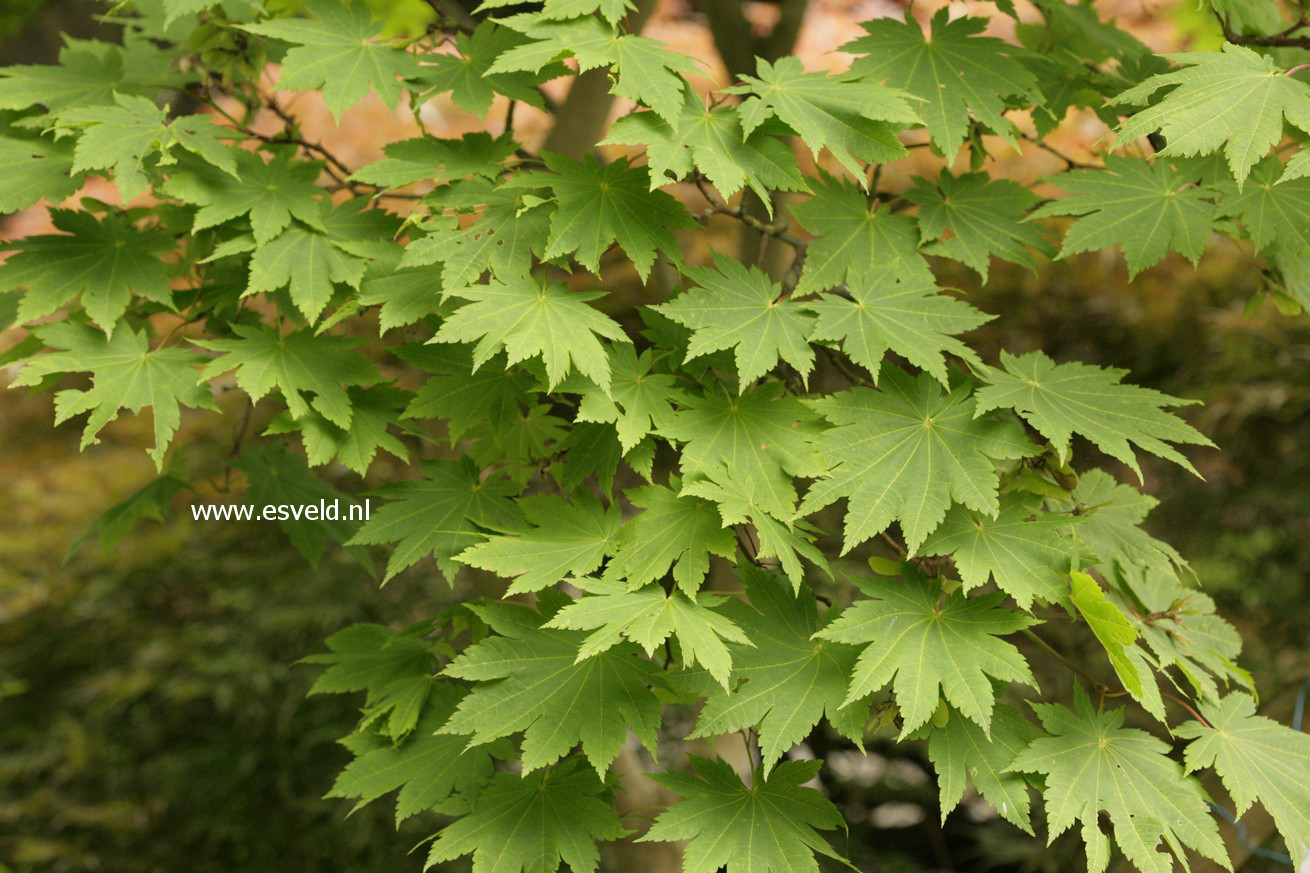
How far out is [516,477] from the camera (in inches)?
56.8

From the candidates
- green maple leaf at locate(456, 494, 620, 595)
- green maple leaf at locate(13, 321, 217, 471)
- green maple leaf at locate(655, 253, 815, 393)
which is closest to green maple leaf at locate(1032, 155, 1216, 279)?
green maple leaf at locate(655, 253, 815, 393)

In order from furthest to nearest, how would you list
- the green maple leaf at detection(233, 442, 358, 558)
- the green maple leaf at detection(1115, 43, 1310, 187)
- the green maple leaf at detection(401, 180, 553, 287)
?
the green maple leaf at detection(233, 442, 358, 558)
the green maple leaf at detection(401, 180, 553, 287)
the green maple leaf at detection(1115, 43, 1310, 187)

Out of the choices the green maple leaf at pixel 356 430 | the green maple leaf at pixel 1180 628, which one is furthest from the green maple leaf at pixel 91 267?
the green maple leaf at pixel 1180 628

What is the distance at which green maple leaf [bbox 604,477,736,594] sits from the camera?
45.1 inches

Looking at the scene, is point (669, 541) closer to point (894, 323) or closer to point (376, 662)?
point (894, 323)

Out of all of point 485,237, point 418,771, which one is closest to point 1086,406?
point 485,237

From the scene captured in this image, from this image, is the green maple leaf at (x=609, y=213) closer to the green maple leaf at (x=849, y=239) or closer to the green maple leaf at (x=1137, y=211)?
the green maple leaf at (x=849, y=239)

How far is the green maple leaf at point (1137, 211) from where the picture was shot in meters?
1.26

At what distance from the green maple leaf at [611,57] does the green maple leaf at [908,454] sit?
416mm

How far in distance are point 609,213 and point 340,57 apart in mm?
450

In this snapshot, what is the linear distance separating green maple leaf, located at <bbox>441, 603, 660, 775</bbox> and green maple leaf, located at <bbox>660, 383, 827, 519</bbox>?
26cm

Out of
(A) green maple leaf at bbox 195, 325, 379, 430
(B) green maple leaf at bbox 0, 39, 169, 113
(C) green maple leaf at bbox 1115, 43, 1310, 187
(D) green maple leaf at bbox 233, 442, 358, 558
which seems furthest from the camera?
(D) green maple leaf at bbox 233, 442, 358, 558

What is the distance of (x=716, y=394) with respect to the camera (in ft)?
4.07

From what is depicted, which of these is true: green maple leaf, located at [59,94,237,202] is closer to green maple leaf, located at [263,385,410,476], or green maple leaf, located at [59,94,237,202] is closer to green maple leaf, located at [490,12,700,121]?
green maple leaf, located at [263,385,410,476]
